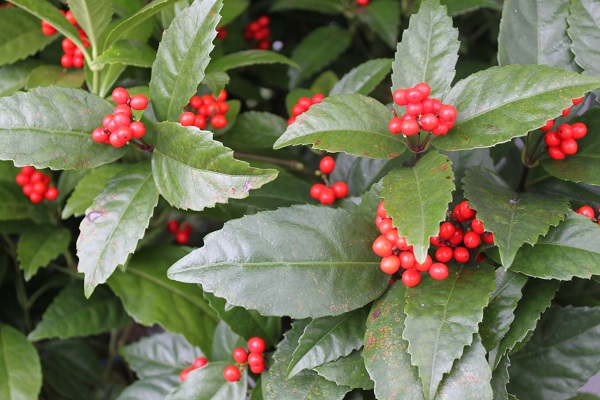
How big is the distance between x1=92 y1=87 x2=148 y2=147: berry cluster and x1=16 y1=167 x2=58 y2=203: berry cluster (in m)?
0.46

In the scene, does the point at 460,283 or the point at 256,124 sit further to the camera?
the point at 256,124

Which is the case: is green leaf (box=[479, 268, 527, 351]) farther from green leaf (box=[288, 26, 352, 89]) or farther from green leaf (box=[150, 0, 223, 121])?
green leaf (box=[288, 26, 352, 89])

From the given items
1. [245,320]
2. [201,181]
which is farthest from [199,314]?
[201,181]

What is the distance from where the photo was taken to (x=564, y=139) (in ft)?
3.05

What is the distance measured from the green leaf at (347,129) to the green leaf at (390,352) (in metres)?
0.20

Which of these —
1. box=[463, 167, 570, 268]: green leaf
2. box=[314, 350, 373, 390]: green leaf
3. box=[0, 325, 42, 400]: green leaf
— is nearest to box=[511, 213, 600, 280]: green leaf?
box=[463, 167, 570, 268]: green leaf

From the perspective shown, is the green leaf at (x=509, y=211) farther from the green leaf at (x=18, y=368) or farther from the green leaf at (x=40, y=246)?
the green leaf at (x=18, y=368)

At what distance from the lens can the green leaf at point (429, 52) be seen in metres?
0.90

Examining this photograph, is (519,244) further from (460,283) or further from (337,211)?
(337,211)

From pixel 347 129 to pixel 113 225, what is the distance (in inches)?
14.5

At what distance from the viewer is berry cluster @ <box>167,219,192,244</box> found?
1473mm

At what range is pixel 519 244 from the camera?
29.2 inches

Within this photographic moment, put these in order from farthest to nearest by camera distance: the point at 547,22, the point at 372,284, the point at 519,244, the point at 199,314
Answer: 1. the point at 199,314
2. the point at 547,22
3. the point at 372,284
4. the point at 519,244

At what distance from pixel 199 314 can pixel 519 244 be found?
75cm
